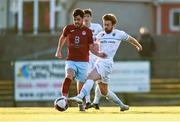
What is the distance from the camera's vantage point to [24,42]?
3428 cm

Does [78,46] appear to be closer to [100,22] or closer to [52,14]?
[100,22]

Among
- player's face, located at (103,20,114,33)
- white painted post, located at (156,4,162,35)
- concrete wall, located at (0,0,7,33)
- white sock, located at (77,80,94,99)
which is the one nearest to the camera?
white sock, located at (77,80,94,99)

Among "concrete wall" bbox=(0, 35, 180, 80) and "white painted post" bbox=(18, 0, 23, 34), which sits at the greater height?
"white painted post" bbox=(18, 0, 23, 34)

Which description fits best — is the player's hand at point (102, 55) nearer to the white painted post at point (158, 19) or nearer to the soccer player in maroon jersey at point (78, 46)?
the soccer player in maroon jersey at point (78, 46)

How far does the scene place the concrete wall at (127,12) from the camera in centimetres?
3953

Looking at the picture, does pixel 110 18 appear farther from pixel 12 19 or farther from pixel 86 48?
pixel 12 19

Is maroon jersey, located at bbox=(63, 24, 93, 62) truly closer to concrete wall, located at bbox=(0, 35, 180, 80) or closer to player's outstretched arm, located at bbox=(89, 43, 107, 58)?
player's outstretched arm, located at bbox=(89, 43, 107, 58)

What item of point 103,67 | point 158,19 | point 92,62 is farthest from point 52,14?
point 103,67

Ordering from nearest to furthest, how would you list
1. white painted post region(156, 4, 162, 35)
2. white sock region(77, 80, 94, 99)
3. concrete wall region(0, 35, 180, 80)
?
white sock region(77, 80, 94, 99) < concrete wall region(0, 35, 180, 80) < white painted post region(156, 4, 162, 35)

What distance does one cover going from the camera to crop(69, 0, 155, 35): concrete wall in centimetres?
3953

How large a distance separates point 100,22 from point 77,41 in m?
21.5

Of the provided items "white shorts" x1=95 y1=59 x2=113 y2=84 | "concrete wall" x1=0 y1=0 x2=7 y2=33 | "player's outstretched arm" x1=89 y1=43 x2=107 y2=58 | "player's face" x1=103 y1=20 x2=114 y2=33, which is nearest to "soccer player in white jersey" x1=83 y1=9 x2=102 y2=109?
"white shorts" x1=95 y1=59 x2=113 y2=84

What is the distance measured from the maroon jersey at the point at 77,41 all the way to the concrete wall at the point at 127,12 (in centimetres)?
2160

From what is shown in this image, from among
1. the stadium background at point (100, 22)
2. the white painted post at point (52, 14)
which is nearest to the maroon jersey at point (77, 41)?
the stadium background at point (100, 22)
